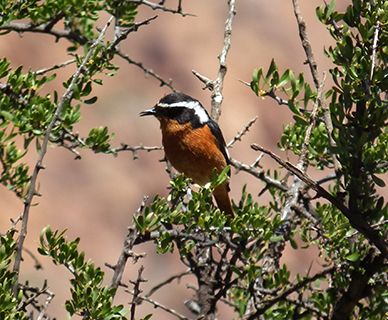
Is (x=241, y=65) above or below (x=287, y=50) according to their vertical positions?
below

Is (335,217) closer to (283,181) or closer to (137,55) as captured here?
(283,181)

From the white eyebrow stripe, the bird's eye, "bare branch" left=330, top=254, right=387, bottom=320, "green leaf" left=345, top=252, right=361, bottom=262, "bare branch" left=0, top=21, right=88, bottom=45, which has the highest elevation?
the white eyebrow stripe

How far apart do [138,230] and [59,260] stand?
252 mm

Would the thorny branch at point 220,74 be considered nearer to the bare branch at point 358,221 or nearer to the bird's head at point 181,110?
the bare branch at point 358,221

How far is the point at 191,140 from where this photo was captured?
5.44 m

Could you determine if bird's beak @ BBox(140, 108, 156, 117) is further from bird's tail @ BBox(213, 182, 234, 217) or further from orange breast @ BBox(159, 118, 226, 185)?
bird's tail @ BBox(213, 182, 234, 217)

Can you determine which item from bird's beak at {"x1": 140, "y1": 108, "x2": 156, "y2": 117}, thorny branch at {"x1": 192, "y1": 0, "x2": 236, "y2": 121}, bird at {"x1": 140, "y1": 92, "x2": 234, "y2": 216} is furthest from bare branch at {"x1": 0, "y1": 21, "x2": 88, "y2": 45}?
bird at {"x1": 140, "y1": 92, "x2": 234, "y2": 216}

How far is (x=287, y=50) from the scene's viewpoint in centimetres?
1617

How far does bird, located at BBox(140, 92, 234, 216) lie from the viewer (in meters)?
5.36

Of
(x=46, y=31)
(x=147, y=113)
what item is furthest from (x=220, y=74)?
(x=147, y=113)

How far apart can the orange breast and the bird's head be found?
0.10ft

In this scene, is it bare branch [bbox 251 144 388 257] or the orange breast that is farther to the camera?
the orange breast

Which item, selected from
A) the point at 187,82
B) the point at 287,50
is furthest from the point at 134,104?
the point at 287,50

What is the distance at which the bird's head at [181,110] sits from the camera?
5.45 meters
